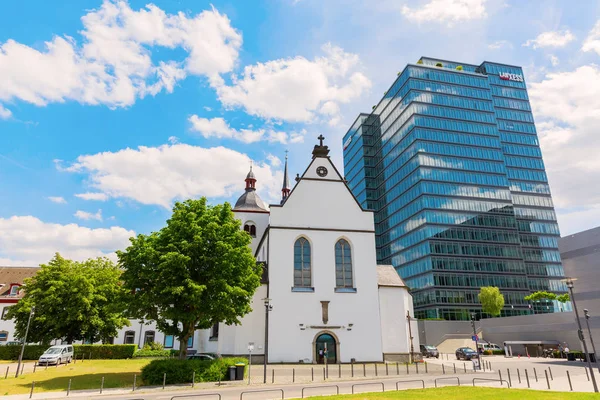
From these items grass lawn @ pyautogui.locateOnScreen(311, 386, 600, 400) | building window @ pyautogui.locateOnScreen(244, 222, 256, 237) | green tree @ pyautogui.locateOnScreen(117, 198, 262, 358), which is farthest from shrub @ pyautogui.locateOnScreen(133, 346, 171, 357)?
grass lawn @ pyautogui.locateOnScreen(311, 386, 600, 400)

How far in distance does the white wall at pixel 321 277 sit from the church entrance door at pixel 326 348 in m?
0.66

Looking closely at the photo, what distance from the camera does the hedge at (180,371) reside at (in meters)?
24.2

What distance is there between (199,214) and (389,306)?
74.7 feet

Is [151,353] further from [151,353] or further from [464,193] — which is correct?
[464,193]

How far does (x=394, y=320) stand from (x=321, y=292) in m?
8.51

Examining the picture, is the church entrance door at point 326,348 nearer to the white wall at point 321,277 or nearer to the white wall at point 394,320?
the white wall at point 321,277

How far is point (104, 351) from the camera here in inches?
1668

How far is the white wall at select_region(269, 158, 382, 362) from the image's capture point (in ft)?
122

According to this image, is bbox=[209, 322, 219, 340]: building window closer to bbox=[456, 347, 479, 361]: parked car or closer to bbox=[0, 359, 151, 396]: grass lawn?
bbox=[0, 359, 151, 396]: grass lawn

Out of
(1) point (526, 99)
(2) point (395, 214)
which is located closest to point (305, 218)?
(2) point (395, 214)

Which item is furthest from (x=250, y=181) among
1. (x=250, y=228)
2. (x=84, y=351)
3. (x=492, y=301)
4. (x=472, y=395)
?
(x=492, y=301)

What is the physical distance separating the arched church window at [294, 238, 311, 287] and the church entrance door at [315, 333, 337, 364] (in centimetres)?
524

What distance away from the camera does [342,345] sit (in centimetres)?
3747

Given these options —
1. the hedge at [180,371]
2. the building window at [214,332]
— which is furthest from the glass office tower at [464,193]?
the hedge at [180,371]
